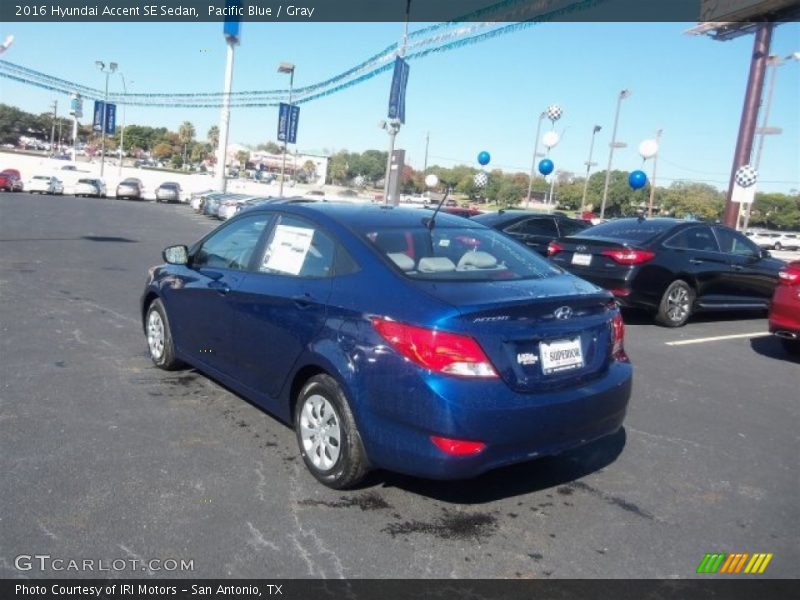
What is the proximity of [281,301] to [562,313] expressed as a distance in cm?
165

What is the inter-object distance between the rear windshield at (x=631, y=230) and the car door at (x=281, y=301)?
6199 mm

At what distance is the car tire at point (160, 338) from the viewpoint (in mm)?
5492

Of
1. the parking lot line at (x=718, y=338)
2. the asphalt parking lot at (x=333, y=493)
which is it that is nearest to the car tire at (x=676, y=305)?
the parking lot line at (x=718, y=338)

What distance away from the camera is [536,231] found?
12625 mm

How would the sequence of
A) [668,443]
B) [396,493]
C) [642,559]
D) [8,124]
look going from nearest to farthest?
[642,559], [396,493], [668,443], [8,124]

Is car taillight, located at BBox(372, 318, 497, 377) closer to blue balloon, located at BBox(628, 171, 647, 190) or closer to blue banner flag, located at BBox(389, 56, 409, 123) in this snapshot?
blue banner flag, located at BBox(389, 56, 409, 123)

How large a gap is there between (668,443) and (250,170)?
14302 cm

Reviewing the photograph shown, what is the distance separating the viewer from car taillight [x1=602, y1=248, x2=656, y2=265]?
28.7 ft

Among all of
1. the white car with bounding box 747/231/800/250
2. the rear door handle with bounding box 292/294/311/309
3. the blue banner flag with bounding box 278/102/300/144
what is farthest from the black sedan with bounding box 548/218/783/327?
the white car with bounding box 747/231/800/250

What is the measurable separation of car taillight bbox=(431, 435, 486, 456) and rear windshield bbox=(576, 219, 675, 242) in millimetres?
6744

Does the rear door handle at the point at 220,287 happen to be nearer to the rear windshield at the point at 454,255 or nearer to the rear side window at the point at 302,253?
the rear side window at the point at 302,253
